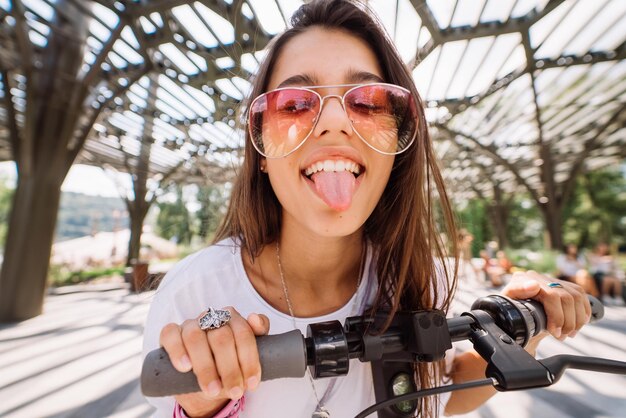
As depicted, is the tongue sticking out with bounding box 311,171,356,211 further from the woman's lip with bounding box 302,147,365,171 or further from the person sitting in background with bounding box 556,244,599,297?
the person sitting in background with bounding box 556,244,599,297

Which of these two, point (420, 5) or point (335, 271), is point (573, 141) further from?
point (335, 271)

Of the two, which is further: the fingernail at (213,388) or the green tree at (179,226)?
the green tree at (179,226)

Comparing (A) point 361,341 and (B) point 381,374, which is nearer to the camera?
(A) point 361,341

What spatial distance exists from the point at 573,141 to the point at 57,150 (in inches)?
638

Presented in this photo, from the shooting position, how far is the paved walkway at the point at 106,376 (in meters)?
2.85

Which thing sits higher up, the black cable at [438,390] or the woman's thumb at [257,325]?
the woman's thumb at [257,325]

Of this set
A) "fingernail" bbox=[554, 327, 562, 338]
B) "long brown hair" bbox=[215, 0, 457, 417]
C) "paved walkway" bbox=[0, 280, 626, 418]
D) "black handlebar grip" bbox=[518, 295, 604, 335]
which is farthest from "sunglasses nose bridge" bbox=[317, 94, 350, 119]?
"paved walkway" bbox=[0, 280, 626, 418]

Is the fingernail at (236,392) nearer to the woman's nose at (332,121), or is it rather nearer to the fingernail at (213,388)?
the fingernail at (213,388)

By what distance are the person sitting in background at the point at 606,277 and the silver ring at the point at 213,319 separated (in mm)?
8996

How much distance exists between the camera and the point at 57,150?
6.54 m

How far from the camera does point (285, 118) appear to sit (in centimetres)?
100

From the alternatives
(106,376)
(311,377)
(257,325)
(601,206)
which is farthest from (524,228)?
(257,325)

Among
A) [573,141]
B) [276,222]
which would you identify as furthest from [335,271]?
[573,141]

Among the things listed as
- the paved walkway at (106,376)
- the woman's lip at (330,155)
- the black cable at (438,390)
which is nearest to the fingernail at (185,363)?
the black cable at (438,390)
